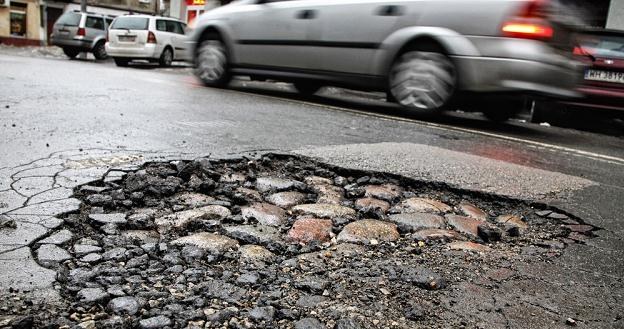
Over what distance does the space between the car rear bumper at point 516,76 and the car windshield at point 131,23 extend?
1237 cm

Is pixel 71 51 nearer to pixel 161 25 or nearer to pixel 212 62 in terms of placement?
pixel 161 25

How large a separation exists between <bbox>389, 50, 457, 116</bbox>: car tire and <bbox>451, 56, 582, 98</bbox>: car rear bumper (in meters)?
0.17

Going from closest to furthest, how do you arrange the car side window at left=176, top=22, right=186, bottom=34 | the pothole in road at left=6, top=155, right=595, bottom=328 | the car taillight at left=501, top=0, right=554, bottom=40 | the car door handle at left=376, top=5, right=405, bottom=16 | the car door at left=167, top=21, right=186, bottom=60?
the pothole in road at left=6, top=155, right=595, bottom=328
the car taillight at left=501, top=0, right=554, bottom=40
the car door handle at left=376, top=5, right=405, bottom=16
the car door at left=167, top=21, right=186, bottom=60
the car side window at left=176, top=22, right=186, bottom=34

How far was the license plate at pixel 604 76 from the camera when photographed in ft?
21.7

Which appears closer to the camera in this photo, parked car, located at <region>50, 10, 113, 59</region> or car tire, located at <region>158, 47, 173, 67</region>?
car tire, located at <region>158, 47, 173, 67</region>

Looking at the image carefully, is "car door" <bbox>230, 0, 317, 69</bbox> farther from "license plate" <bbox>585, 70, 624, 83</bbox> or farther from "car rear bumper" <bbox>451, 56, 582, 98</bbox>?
"license plate" <bbox>585, 70, 624, 83</bbox>

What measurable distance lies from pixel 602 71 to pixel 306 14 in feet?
→ 12.5

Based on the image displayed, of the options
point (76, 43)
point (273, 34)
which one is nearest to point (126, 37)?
point (76, 43)

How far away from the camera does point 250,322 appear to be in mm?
1433

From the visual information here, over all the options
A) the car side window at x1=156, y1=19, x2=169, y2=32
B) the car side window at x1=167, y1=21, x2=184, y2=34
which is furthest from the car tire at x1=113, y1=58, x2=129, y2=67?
the car side window at x1=167, y1=21, x2=184, y2=34

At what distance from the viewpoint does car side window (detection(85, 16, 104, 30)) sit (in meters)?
18.2

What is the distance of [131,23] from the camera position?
15469mm

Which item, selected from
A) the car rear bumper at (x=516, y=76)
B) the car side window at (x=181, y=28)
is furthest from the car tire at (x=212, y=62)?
the car side window at (x=181, y=28)

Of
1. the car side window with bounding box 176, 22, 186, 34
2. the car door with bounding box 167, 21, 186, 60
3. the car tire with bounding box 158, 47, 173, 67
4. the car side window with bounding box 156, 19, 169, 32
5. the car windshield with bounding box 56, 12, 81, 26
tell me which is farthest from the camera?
the car windshield with bounding box 56, 12, 81, 26
